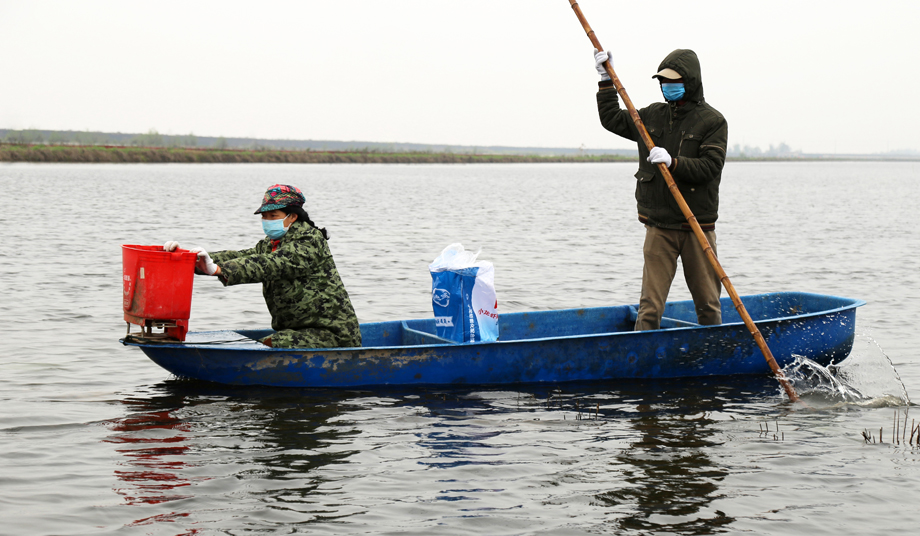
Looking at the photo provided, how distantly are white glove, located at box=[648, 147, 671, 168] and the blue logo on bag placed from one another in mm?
2179

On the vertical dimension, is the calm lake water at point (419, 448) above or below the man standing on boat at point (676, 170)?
below

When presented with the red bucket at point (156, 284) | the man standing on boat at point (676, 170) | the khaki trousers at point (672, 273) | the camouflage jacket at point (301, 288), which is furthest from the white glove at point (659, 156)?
the red bucket at point (156, 284)

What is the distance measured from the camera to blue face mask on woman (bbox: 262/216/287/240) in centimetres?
762

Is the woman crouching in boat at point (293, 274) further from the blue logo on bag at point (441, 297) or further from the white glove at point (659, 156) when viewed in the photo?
the white glove at point (659, 156)

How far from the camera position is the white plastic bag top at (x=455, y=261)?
8289 mm

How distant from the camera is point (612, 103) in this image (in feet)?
27.9

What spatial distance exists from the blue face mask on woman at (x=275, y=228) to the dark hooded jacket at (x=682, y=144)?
3.15 metres

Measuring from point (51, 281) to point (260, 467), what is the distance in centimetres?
1018

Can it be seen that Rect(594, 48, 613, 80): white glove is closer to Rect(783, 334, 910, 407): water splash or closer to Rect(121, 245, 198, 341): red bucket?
Rect(783, 334, 910, 407): water splash

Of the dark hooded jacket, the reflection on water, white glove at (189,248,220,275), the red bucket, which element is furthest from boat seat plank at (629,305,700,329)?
the red bucket

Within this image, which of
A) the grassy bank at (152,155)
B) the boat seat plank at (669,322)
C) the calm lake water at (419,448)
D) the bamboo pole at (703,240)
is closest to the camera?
the calm lake water at (419,448)

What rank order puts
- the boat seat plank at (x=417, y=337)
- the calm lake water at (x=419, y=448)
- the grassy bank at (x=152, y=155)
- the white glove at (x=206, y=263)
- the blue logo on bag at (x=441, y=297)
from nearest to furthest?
the calm lake water at (x=419, y=448), the white glove at (x=206, y=263), the blue logo on bag at (x=441, y=297), the boat seat plank at (x=417, y=337), the grassy bank at (x=152, y=155)

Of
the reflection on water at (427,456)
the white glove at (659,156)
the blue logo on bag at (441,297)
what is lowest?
the reflection on water at (427,456)

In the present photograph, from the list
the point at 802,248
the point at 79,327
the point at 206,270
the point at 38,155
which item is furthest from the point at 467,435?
the point at 38,155
